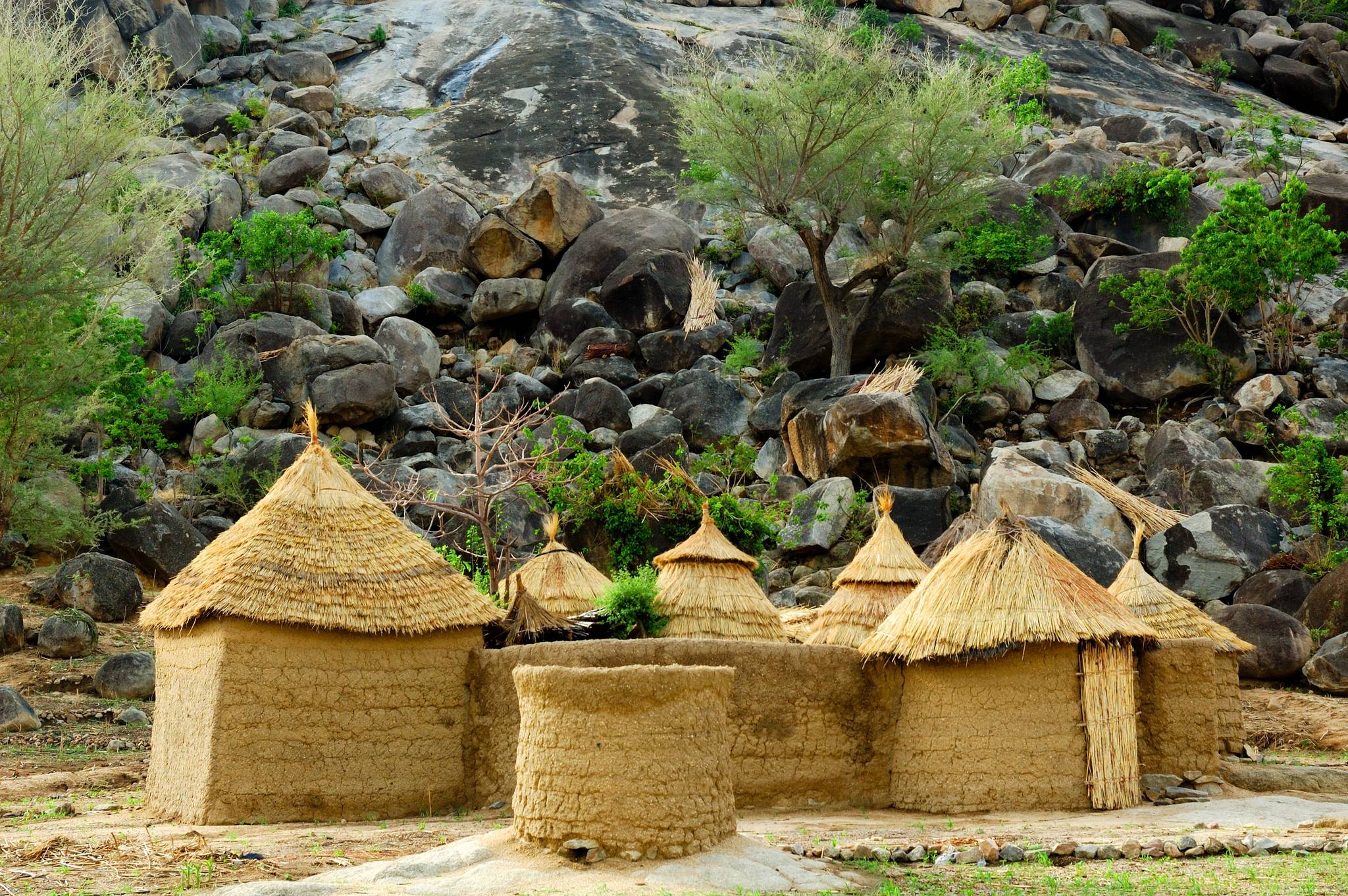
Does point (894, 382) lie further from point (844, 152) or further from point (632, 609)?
point (632, 609)

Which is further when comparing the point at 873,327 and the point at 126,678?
the point at 873,327

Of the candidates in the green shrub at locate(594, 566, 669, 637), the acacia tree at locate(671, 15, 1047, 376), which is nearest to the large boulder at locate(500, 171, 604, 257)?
the acacia tree at locate(671, 15, 1047, 376)

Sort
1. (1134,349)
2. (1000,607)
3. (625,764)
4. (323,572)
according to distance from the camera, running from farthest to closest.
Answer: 1. (1134,349)
2. (323,572)
3. (1000,607)
4. (625,764)

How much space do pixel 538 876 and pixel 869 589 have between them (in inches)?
321

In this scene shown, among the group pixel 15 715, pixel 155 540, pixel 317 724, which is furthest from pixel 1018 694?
pixel 155 540

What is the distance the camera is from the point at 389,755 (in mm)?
12172

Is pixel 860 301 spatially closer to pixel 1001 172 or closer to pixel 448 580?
pixel 1001 172

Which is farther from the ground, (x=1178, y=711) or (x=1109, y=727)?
(x=1178, y=711)

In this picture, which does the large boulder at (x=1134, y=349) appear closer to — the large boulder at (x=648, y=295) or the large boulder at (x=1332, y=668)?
the large boulder at (x=648, y=295)

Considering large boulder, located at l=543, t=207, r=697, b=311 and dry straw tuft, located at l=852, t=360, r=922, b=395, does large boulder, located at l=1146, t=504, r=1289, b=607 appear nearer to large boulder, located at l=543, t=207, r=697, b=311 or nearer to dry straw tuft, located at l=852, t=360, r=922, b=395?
dry straw tuft, located at l=852, t=360, r=922, b=395

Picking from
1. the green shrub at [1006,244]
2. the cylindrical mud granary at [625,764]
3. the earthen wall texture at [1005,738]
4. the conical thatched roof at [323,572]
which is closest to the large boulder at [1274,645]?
the earthen wall texture at [1005,738]

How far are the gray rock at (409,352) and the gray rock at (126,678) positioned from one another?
12348 millimetres

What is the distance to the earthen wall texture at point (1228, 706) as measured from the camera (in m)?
14.0

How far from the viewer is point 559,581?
Answer: 16000mm
